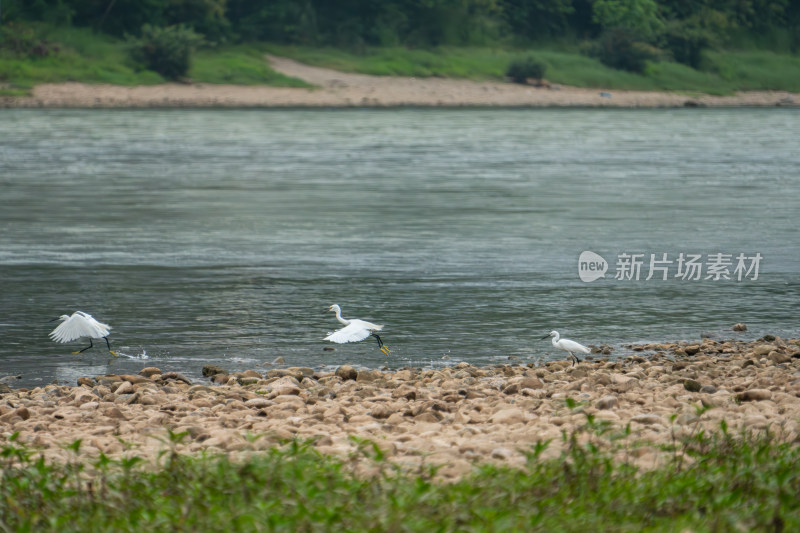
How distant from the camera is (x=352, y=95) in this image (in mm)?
→ 76812

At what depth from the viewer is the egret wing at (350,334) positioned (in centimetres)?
1185

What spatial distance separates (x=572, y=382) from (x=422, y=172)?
23106 mm

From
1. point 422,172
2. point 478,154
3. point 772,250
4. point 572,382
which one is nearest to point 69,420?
point 572,382

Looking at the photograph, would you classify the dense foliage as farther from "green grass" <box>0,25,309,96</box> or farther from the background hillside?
"green grass" <box>0,25,309,96</box>

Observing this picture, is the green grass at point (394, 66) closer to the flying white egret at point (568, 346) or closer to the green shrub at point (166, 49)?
the green shrub at point (166, 49)

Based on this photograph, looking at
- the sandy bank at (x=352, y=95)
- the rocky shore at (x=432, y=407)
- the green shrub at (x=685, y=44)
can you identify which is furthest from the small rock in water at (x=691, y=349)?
the green shrub at (x=685, y=44)

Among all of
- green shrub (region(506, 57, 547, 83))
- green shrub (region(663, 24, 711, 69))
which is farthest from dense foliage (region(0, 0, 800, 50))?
green shrub (region(506, 57, 547, 83))

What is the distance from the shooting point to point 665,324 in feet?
44.3

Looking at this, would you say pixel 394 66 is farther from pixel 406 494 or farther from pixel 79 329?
pixel 406 494

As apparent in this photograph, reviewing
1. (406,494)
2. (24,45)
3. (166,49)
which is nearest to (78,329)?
(406,494)

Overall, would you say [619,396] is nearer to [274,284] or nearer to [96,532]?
[96,532]

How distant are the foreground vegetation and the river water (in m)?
4.65

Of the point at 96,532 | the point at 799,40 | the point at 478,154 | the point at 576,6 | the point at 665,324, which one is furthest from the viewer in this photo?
the point at 799,40

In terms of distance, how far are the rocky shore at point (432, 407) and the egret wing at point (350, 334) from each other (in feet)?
3.21
